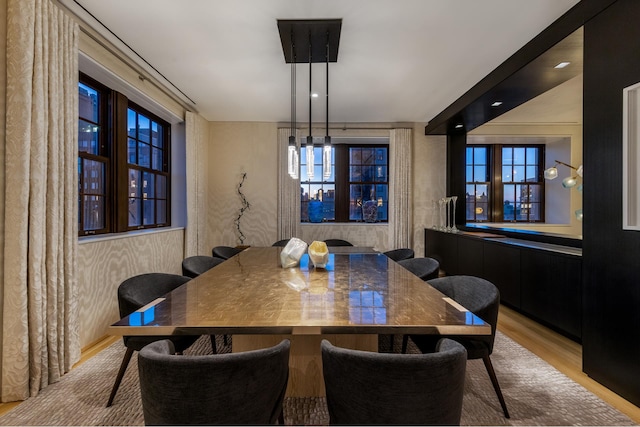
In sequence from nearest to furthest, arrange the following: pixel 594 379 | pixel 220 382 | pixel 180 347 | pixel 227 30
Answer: pixel 220 382
pixel 180 347
pixel 594 379
pixel 227 30

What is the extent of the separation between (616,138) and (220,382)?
8.80 ft

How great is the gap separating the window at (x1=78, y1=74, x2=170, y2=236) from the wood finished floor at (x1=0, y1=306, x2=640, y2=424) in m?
1.30

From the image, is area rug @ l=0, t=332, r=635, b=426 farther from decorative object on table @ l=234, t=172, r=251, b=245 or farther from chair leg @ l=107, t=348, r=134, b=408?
decorative object on table @ l=234, t=172, r=251, b=245

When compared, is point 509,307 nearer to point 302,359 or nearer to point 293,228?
point 302,359

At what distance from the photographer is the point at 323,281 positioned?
1.95m

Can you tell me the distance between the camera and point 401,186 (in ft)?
17.9

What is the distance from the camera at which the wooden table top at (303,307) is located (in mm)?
1214

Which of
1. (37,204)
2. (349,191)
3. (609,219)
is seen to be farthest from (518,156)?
(37,204)

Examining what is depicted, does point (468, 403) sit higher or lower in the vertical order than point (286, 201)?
lower

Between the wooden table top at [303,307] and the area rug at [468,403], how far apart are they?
746 mm

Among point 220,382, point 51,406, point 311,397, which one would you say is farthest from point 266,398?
point 51,406

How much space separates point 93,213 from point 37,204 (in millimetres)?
1230

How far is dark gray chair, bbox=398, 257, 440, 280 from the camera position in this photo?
2.52 meters

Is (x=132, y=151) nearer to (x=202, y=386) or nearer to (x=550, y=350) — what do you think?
(x=202, y=386)
